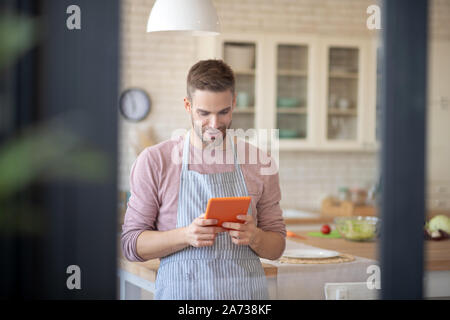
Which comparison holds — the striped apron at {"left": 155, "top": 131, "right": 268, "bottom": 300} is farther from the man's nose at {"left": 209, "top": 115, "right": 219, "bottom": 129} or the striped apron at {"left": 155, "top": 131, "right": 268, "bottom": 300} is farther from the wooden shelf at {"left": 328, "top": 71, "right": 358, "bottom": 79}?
the wooden shelf at {"left": 328, "top": 71, "right": 358, "bottom": 79}

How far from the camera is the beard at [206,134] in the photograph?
5.32 feet

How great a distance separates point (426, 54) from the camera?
1.30 meters

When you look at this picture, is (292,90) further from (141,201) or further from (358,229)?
(141,201)

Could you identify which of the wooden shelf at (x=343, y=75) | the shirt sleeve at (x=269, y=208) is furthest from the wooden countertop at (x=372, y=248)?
the wooden shelf at (x=343, y=75)

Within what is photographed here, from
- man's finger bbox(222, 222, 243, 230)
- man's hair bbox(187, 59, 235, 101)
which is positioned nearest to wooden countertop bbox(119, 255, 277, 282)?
man's finger bbox(222, 222, 243, 230)

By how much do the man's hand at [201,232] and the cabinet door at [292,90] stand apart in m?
2.84

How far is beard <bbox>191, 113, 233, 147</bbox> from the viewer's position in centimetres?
162

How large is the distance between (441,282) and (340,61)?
3102 millimetres

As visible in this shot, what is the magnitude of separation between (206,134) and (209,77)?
15 centimetres

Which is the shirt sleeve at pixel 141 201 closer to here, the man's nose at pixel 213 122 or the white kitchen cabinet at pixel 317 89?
the man's nose at pixel 213 122

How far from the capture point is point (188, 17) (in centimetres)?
222

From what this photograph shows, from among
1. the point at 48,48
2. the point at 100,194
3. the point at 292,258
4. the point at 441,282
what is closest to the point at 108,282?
the point at 100,194

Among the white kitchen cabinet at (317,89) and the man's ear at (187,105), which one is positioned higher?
the white kitchen cabinet at (317,89)

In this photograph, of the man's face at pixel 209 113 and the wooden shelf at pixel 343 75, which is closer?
the man's face at pixel 209 113
